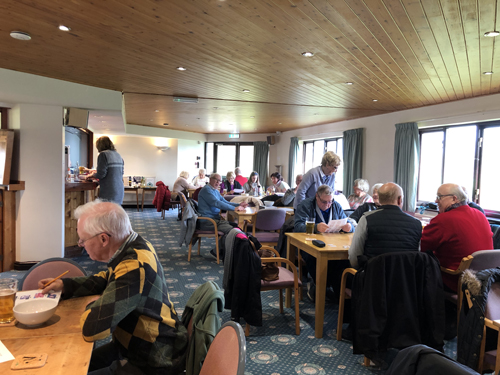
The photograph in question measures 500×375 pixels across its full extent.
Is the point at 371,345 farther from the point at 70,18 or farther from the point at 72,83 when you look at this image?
the point at 72,83

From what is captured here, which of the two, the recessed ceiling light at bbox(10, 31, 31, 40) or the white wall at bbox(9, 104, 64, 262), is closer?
the recessed ceiling light at bbox(10, 31, 31, 40)

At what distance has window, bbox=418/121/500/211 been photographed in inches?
229

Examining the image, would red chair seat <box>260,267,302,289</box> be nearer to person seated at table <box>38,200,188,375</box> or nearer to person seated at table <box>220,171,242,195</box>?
person seated at table <box>38,200,188,375</box>

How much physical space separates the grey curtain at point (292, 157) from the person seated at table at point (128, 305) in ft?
31.7

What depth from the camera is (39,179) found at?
4863 millimetres

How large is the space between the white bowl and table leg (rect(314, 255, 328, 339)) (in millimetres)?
1988

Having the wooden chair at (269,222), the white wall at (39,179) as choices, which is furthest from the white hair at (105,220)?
the white wall at (39,179)

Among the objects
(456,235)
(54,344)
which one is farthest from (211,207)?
(54,344)

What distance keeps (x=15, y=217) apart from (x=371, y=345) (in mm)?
4651

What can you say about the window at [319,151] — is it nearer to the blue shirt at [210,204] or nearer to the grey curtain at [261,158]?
the grey curtain at [261,158]

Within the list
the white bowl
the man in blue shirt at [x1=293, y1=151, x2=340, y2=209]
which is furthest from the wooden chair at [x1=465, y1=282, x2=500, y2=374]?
the man in blue shirt at [x1=293, y1=151, x2=340, y2=209]

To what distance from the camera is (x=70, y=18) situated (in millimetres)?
2836

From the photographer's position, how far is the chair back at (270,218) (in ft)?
16.1

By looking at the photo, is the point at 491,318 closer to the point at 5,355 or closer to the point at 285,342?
the point at 285,342
